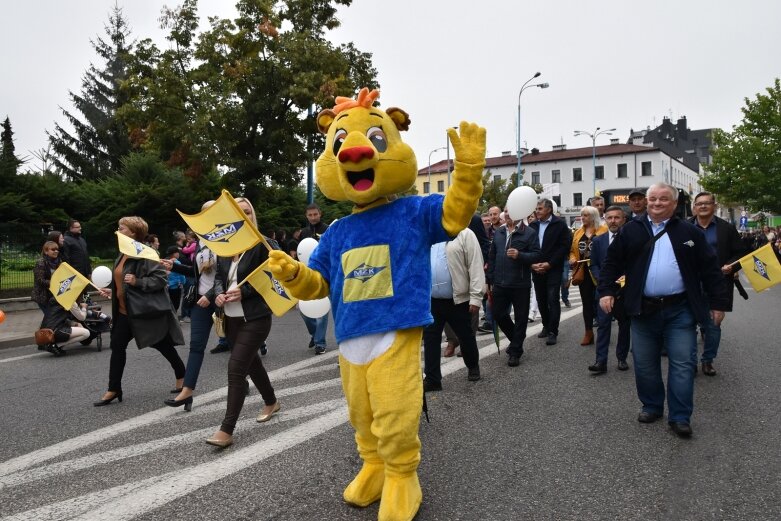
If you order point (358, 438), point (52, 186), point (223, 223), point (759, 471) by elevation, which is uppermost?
point (52, 186)

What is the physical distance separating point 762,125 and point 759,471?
34.2 meters

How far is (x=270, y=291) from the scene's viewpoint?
451 centimetres

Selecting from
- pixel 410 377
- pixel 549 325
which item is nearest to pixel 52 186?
pixel 549 325

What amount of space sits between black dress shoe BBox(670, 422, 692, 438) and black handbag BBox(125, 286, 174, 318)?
4420mm

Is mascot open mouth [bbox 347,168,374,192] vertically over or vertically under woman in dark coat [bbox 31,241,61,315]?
over

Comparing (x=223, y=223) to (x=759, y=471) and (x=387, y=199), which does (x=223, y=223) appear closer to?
(x=387, y=199)

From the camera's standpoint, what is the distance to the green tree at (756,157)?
3084 centimetres

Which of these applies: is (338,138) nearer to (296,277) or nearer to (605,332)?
(296,277)

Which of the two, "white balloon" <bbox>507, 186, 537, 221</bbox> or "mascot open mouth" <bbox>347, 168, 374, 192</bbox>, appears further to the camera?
"white balloon" <bbox>507, 186, 537, 221</bbox>

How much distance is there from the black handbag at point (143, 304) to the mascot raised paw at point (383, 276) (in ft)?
8.99

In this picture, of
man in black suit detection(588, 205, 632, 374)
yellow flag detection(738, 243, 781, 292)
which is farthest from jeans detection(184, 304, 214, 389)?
yellow flag detection(738, 243, 781, 292)

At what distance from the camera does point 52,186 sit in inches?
713

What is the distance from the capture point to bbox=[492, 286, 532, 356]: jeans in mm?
6829

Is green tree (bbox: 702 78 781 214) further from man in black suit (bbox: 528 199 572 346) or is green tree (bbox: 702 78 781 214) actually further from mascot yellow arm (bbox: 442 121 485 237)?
mascot yellow arm (bbox: 442 121 485 237)
